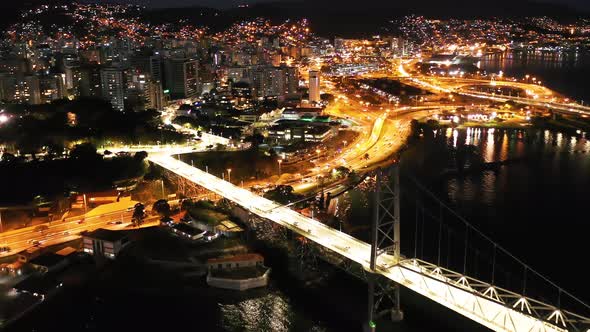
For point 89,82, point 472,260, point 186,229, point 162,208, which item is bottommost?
point 472,260

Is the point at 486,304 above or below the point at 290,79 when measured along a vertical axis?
below

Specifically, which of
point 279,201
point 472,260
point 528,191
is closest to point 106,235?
point 279,201

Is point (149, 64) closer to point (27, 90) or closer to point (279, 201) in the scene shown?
point (27, 90)

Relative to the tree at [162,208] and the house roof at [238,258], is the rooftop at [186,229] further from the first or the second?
the house roof at [238,258]

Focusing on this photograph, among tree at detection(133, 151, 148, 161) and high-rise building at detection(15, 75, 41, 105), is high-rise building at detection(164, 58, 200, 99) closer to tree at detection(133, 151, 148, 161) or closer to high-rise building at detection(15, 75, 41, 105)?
high-rise building at detection(15, 75, 41, 105)

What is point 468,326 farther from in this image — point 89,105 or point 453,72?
point 453,72

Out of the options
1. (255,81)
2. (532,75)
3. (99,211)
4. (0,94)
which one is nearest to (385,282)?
(99,211)
